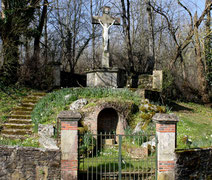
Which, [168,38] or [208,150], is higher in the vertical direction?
[168,38]

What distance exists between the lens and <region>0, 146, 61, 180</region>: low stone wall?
5.75 m

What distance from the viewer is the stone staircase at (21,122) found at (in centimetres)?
992

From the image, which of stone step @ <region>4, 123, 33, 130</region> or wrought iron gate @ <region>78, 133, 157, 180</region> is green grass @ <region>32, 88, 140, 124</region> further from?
wrought iron gate @ <region>78, 133, 157, 180</region>

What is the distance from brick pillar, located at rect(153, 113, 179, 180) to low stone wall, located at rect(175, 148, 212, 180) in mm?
145

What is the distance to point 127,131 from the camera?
9.24 meters

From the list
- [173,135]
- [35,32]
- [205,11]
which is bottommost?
[173,135]

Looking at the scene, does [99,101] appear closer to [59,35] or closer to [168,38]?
[59,35]

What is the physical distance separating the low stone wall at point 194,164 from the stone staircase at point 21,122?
6.06 m

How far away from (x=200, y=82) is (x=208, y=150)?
12.7m

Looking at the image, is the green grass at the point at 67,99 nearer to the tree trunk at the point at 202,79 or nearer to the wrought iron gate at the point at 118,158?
the wrought iron gate at the point at 118,158

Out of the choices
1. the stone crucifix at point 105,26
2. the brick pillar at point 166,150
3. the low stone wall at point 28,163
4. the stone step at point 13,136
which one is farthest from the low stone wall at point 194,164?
the stone crucifix at point 105,26

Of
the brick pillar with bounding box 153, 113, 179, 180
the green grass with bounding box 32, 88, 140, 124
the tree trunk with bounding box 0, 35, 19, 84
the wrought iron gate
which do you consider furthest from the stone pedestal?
the brick pillar with bounding box 153, 113, 179, 180

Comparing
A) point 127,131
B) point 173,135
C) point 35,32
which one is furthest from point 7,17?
point 173,135

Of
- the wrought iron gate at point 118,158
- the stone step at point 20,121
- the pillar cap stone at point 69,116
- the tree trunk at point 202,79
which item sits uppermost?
the tree trunk at point 202,79
